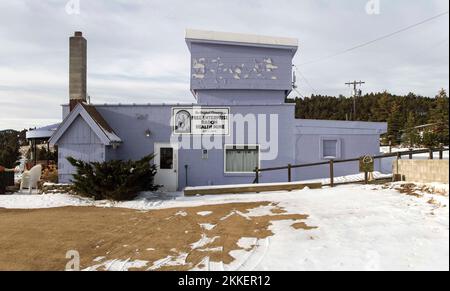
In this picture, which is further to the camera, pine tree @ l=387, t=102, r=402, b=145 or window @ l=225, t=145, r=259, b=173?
pine tree @ l=387, t=102, r=402, b=145

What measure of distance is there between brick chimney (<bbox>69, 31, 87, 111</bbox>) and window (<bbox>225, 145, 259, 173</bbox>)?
24.9ft

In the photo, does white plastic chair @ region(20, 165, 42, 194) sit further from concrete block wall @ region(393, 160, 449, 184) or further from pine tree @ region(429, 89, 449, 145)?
pine tree @ region(429, 89, 449, 145)

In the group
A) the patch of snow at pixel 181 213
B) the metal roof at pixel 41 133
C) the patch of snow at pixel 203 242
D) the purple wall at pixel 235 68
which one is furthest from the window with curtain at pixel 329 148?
the metal roof at pixel 41 133

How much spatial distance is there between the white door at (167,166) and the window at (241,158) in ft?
7.89

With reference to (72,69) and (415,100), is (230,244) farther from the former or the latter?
(415,100)

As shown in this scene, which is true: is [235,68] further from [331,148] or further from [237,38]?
[331,148]

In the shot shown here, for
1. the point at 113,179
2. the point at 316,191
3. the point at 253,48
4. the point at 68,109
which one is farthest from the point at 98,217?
the point at 253,48

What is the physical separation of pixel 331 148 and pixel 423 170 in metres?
8.48

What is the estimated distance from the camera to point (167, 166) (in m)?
17.1

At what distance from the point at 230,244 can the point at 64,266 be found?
9.21 feet

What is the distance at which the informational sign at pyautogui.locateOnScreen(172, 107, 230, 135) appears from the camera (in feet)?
55.7

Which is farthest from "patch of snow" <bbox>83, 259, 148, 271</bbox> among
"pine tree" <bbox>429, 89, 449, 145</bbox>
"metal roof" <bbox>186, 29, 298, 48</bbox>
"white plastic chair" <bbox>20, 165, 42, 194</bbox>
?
"metal roof" <bbox>186, 29, 298, 48</bbox>

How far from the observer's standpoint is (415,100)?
3310 inches

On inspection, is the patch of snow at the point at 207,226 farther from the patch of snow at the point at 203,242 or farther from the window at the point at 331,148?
the window at the point at 331,148
